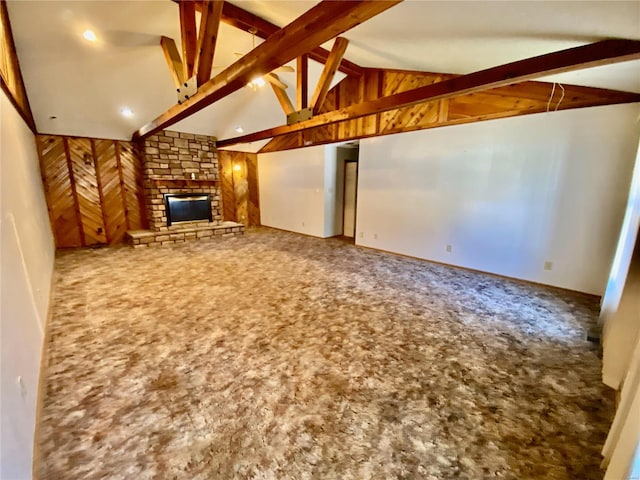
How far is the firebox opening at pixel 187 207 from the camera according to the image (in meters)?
6.04

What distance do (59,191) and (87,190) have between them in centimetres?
42

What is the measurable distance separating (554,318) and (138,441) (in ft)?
12.3

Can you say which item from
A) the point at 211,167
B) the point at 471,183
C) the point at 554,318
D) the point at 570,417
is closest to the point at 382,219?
the point at 471,183

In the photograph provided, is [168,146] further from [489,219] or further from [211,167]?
[489,219]

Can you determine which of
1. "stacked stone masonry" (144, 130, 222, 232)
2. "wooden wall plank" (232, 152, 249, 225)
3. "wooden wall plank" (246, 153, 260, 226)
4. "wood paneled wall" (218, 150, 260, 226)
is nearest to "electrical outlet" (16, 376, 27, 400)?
"stacked stone masonry" (144, 130, 222, 232)

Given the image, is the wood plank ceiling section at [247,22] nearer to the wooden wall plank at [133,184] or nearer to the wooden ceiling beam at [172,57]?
the wooden ceiling beam at [172,57]

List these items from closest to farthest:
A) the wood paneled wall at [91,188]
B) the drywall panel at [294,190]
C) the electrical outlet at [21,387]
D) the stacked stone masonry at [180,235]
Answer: the electrical outlet at [21,387]
the wood paneled wall at [91,188]
the stacked stone masonry at [180,235]
the drywall panel at [294,190]

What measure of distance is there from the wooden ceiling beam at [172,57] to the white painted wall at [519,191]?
3.53 m

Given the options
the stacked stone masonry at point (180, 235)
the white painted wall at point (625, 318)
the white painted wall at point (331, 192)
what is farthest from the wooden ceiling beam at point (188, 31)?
the white painted wall at point (625, 318)

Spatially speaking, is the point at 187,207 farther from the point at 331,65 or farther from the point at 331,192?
the point at 331,65

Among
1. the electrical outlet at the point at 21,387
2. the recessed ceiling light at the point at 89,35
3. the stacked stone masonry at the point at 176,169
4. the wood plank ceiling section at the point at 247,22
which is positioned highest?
the wood plank ceiling section at the point at 247,22

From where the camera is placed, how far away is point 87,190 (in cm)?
544

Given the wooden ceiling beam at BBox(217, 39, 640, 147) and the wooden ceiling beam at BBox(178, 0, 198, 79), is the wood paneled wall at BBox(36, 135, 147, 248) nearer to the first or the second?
the wooden ceiling beam at BBox(178, 0, 198, 79)

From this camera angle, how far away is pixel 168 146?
19.3 feet
